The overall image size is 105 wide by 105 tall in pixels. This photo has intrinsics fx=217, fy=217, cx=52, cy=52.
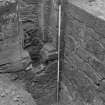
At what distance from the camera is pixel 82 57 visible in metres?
3.90

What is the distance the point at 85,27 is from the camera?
3.68m

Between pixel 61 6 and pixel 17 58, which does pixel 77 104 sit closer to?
pixel 17 58

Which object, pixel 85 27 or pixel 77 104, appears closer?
pixel 85 27

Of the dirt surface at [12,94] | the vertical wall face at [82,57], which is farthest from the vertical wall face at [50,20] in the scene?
the dirt surface at [12,94]

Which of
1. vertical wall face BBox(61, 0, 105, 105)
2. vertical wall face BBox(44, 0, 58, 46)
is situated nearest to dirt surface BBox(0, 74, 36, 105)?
vertical wall face BBox(61, 0, 105, 105)

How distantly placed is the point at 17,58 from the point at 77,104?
5.09 ft

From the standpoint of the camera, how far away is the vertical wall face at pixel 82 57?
11.2 feet

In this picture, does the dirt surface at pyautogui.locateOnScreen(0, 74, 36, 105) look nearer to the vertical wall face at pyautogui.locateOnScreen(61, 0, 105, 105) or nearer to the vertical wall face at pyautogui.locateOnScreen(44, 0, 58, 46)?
the vertical wall face at pyautogui.locateOnScreen(61, 0, 105, 105)

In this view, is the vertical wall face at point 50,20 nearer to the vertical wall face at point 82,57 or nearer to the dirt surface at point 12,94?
the vertical wall face at point 82,57

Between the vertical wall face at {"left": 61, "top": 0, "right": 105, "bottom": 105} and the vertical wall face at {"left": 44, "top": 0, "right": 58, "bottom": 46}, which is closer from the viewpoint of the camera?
the vertical wall face at {"left": 61, "top": 0, "right": 105, "bottom": 105}

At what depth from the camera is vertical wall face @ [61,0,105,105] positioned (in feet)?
11.2

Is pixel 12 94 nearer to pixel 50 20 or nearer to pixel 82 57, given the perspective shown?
pixel 82 57

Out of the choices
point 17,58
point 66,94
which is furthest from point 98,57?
point 17,58

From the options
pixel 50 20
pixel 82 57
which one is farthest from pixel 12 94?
pixel 50 20
